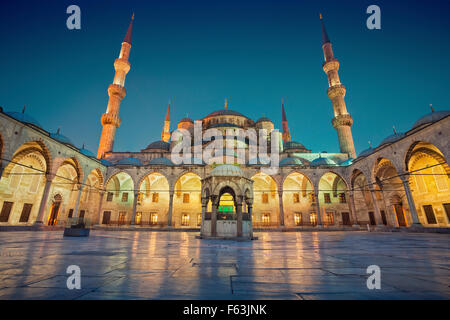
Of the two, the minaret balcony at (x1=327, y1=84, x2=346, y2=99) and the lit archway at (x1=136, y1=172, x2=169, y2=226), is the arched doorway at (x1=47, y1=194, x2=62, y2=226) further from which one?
the minaret balcony at (x1=327, y1=84, x2=346, y2=99)

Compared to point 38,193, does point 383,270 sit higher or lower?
lower

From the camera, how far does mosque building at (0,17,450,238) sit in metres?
12.1

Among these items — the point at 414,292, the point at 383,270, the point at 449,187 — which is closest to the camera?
the point at 414,292

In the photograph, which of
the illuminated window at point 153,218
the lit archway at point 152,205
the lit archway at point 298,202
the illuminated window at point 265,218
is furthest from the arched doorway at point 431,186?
the illuminated window at point 153,218

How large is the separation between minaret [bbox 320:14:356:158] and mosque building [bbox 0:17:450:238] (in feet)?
0.43

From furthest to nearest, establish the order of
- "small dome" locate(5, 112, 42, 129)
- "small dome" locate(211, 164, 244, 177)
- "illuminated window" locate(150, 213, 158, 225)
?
"illuminated window" locate(150, 213, 158, 225), "small dome" locate(5, 112, 42, 129), "small dome" locate(211, 164, 244, 177)

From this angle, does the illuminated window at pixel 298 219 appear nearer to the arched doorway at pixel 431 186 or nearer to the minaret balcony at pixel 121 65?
the arched doorway at pixel 431 186

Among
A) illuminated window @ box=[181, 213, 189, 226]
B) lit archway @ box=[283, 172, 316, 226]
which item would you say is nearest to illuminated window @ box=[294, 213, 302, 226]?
lit archway @ box=[283, 172, 316, 226]

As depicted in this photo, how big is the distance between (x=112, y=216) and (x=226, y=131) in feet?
52.3

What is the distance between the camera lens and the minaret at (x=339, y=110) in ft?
83.7

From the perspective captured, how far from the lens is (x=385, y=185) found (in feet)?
61.5
